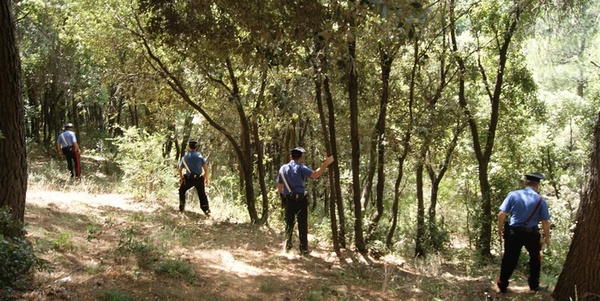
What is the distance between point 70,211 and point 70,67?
13477mm

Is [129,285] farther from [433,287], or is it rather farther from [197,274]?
[433,287]

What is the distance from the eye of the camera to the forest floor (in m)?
5.35

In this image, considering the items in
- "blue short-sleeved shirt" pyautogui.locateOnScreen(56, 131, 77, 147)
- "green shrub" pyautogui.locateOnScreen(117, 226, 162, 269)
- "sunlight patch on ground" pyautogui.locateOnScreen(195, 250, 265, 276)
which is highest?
"blue short-sleeved shirt" pyautogui.locateOnScreen(56, 131, 77, 147)

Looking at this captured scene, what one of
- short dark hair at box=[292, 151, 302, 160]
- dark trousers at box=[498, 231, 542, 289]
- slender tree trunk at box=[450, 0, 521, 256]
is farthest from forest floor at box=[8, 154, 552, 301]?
slender tree trunk at box=[450, 0, 521, 256]

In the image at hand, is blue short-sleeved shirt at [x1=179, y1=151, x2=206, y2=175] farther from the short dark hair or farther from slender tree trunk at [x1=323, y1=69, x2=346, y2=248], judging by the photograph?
slender tree trunk at [x1=323, y1=69, x2=346, y2=248]

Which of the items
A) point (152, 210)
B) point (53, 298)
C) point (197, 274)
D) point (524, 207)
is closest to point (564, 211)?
point (524, 207)

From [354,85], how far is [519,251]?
3648 millimetres

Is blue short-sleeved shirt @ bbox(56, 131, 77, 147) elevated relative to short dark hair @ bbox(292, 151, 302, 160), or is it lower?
elevated

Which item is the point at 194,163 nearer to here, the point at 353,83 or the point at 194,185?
the point at 194,185

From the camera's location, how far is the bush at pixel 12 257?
4215 mm

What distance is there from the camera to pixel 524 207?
22.9 ft

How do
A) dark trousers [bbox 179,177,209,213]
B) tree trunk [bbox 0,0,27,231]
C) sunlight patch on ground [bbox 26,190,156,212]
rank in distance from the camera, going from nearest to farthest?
tree trunk [bbox 0,0,27,231]
sunlight patch on ground [bbox 26,190,156,212]
dark trousers [bbox 179,177,209,213]

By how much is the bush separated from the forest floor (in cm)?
13

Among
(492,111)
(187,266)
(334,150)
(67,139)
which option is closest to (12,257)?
(187,266)
